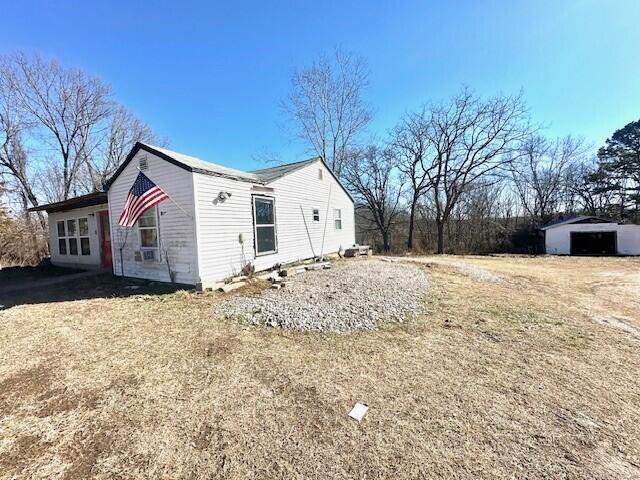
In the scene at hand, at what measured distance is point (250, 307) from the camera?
5.14 metres

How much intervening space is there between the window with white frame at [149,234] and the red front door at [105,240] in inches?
124

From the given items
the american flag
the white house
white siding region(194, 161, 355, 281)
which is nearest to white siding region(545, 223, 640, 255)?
white siding region(194, 161, 355, 281)

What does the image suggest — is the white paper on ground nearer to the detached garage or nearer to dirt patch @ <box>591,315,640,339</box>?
dirt patch @ <box>591,315,640,339</box>

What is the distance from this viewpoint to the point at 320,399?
254 cm

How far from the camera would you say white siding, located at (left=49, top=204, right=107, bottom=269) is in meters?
9.63

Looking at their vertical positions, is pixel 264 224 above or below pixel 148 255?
above

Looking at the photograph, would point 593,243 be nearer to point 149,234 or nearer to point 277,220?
point 277,220

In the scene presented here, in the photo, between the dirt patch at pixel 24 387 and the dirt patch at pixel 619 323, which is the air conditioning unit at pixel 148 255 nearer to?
the dirt patch at pixel 24 387

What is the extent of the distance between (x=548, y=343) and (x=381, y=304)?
2412 mm

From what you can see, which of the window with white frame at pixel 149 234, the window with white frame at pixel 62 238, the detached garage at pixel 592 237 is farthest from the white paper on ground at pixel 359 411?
the detached garage at pixel 592 237

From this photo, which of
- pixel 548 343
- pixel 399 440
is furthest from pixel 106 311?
pixel 548 343

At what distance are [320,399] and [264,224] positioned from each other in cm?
644

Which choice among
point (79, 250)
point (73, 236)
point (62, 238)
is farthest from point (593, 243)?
point (62, 238)

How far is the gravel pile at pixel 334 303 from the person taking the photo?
4.47 meters
